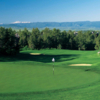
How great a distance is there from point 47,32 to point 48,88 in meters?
69.1

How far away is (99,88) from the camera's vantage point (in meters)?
12.1

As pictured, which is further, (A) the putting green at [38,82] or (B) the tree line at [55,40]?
(B) the tree line at [55,40]

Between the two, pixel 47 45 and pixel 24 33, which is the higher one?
pixel 24 33

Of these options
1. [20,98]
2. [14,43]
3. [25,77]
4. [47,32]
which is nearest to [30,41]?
[47,32]

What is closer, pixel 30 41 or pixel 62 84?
pixel 62 84

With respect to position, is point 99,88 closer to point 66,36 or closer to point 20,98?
point 20,98

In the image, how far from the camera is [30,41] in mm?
69625

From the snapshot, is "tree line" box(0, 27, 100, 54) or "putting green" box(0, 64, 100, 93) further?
"tree line" box(0, 27, 100, 54)

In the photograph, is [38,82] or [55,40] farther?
[55,40]

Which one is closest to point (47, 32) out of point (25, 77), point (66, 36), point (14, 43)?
point (66, 36)

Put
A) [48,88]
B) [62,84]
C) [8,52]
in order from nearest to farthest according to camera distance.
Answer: [48,88] → [62,84] → [8,52]

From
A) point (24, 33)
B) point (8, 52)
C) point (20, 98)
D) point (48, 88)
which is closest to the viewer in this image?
point (20, 98)

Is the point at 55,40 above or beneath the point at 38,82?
beneath

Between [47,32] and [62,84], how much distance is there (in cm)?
6829
